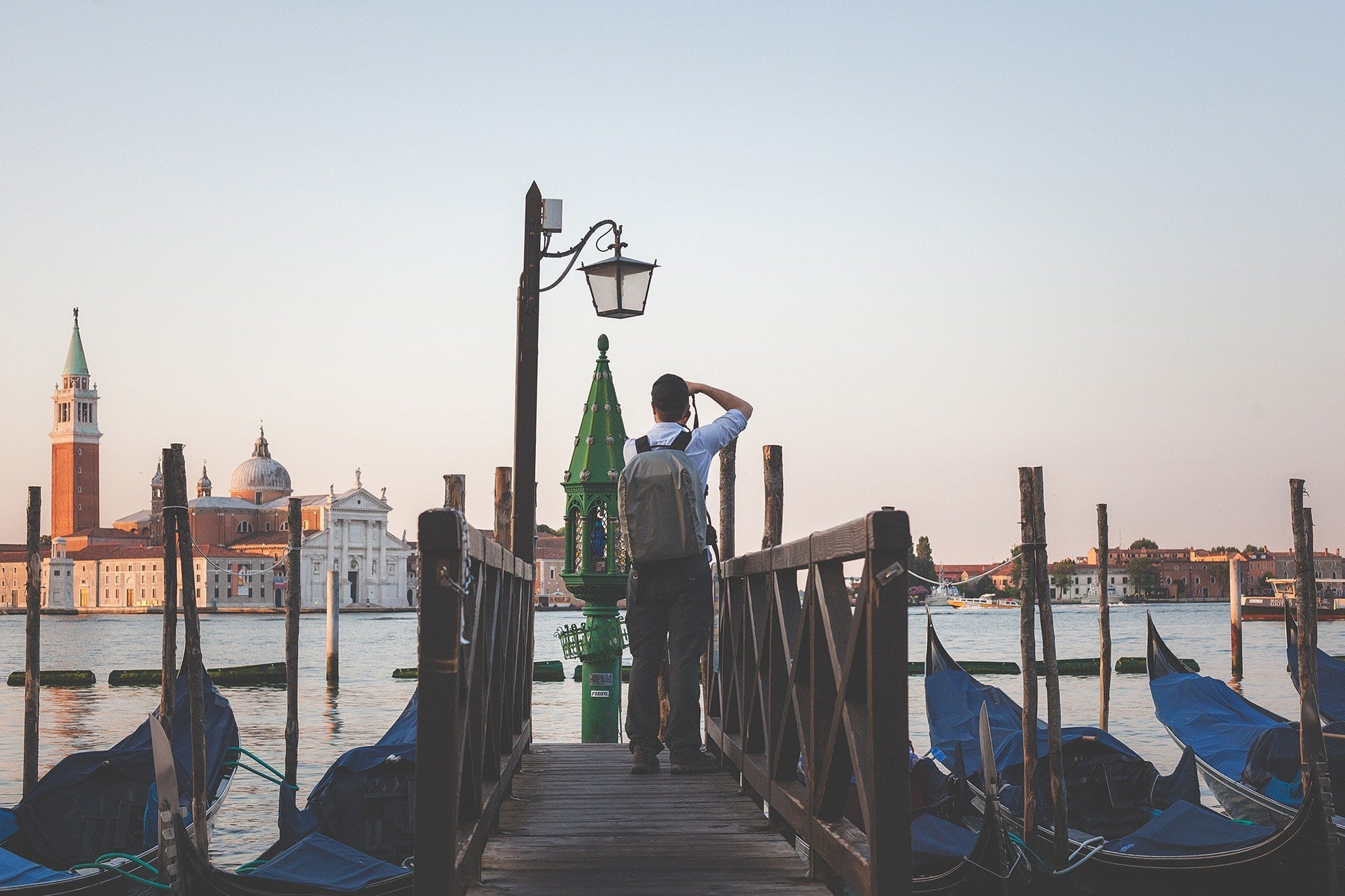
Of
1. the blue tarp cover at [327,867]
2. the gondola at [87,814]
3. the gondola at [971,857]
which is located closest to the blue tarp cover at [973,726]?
the gondola at [971,857]

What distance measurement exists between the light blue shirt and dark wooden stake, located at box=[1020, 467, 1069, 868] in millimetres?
3647

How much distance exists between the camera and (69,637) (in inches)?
2527

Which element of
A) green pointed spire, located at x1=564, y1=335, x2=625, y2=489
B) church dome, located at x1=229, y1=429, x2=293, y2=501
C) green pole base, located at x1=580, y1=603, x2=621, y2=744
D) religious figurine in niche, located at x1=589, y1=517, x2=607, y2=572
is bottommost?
green pole base, located at x1=580, y1=603, x2=621, y2=744

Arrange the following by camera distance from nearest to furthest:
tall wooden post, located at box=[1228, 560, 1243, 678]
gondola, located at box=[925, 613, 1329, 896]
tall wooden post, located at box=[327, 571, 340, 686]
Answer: gondola, located at box=[925, 613, 1329, 896], tall wooden post, located at box=[1228, 560, 1243, 678], tall wooden post, located at box=[327, 571, 340, 686]

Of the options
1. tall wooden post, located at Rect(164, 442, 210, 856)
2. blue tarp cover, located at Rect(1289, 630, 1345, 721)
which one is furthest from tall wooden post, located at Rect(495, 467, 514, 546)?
blue tarp cover, located at Rect(1289, 630, 1345, 721)

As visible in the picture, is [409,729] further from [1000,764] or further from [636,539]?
[1000,764]

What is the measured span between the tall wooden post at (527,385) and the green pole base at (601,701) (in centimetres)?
208

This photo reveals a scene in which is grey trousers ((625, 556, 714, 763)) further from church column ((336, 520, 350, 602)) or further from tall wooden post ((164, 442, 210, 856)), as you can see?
church column ((336, 520, 350, 602))

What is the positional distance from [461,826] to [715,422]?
204 centimetres

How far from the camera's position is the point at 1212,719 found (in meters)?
9.81

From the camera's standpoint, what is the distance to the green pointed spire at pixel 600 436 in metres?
9.76

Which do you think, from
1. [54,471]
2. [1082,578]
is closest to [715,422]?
[54,471]

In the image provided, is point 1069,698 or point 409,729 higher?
point 409,729

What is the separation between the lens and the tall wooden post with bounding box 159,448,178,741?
799 cm
